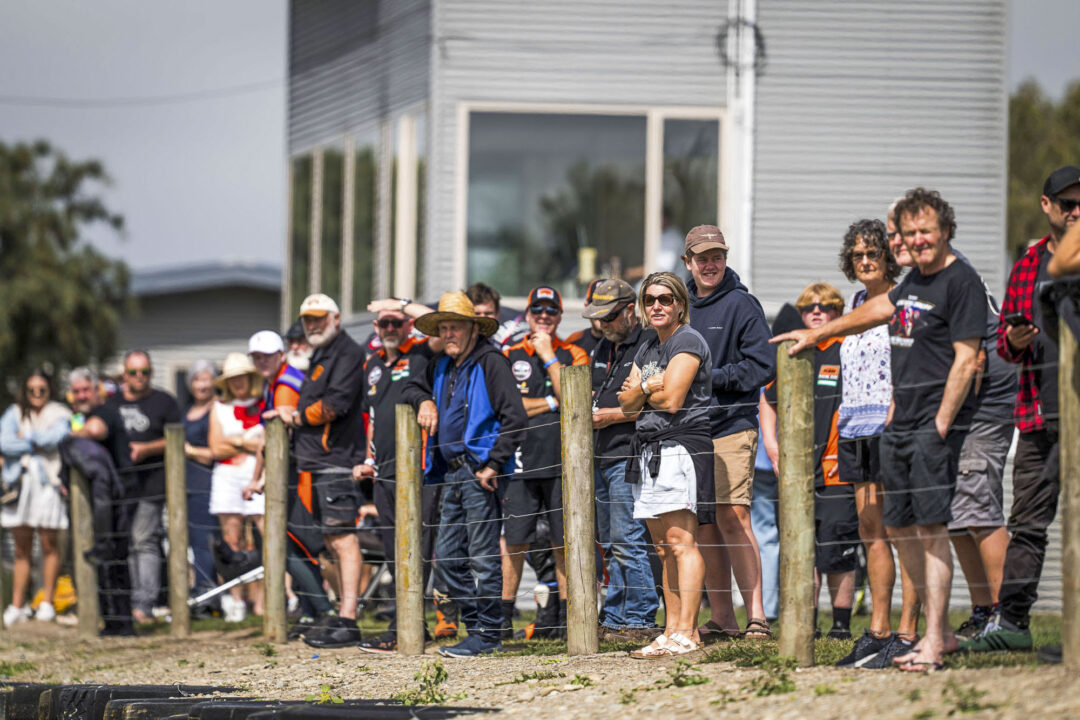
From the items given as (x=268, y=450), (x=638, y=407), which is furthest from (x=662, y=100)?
(x=638, y=407)

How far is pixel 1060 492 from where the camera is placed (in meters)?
6.14

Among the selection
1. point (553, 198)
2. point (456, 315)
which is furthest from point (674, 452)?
point (553, 198)

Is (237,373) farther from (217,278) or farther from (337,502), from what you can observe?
(217,278)

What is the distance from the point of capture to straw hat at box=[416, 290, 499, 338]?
352 inches

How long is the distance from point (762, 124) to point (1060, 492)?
9.18 meters

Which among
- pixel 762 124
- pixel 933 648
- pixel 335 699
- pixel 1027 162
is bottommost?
pixel 335 699

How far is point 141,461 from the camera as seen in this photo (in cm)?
1243

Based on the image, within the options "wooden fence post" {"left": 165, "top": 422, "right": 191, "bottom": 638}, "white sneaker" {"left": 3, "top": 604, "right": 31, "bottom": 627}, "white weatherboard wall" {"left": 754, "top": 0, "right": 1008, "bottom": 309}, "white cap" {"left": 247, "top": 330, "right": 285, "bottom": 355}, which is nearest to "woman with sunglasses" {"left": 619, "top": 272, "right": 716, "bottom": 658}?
"white cap" {"left": 247, "top": 330, "right": 285, "bottom": 355}

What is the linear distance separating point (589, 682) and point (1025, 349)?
8.09 ft

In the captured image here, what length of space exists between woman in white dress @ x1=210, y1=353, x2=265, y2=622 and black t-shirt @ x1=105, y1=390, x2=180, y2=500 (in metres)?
0.51

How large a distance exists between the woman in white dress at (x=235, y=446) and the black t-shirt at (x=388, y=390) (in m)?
2.34

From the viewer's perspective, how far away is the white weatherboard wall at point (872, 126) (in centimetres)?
1482

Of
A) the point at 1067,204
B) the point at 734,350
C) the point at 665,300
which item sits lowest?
the point at 734,350

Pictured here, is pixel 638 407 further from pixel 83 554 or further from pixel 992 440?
pixel 83 554
